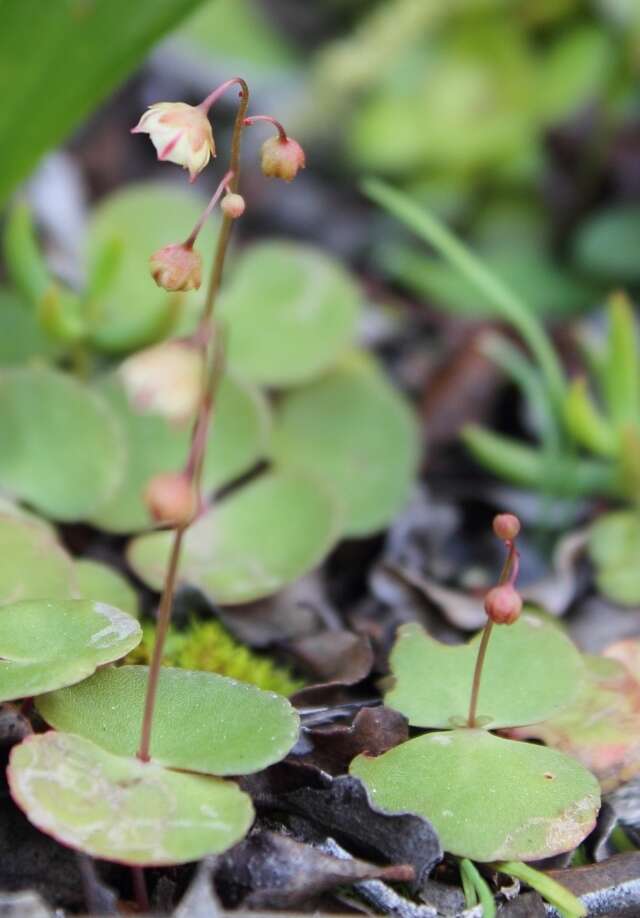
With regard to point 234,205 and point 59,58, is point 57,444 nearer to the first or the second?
point 59,58

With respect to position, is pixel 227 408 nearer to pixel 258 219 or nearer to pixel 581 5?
pixel 258 219

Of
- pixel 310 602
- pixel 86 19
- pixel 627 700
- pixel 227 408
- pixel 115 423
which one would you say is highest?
pixel 86 19

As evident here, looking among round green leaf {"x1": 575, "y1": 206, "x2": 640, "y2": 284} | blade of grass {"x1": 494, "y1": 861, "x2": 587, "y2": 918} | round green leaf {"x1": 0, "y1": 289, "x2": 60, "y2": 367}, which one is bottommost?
round green leaf {"x1": 575, "y1": 206, "x2": 640, "y2": 284}

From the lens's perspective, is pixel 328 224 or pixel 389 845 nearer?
pixel 389 845

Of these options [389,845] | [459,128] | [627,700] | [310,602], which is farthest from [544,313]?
[389,845]

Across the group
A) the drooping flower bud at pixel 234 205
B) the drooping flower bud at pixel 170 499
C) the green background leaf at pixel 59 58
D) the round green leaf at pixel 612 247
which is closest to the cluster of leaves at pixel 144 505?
the green background leaf at pixel 59 58

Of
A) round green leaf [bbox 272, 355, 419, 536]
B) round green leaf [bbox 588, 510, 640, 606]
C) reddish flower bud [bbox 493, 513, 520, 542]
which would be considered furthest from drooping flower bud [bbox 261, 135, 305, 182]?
round green leaf [bbox 588, 510, 640, 606]

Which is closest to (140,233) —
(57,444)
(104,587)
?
(57,444)

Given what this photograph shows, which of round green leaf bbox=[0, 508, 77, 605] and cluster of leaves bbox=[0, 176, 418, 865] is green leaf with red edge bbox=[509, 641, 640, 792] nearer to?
cluster of leaves bbox=[0, 176, 418, 865]
